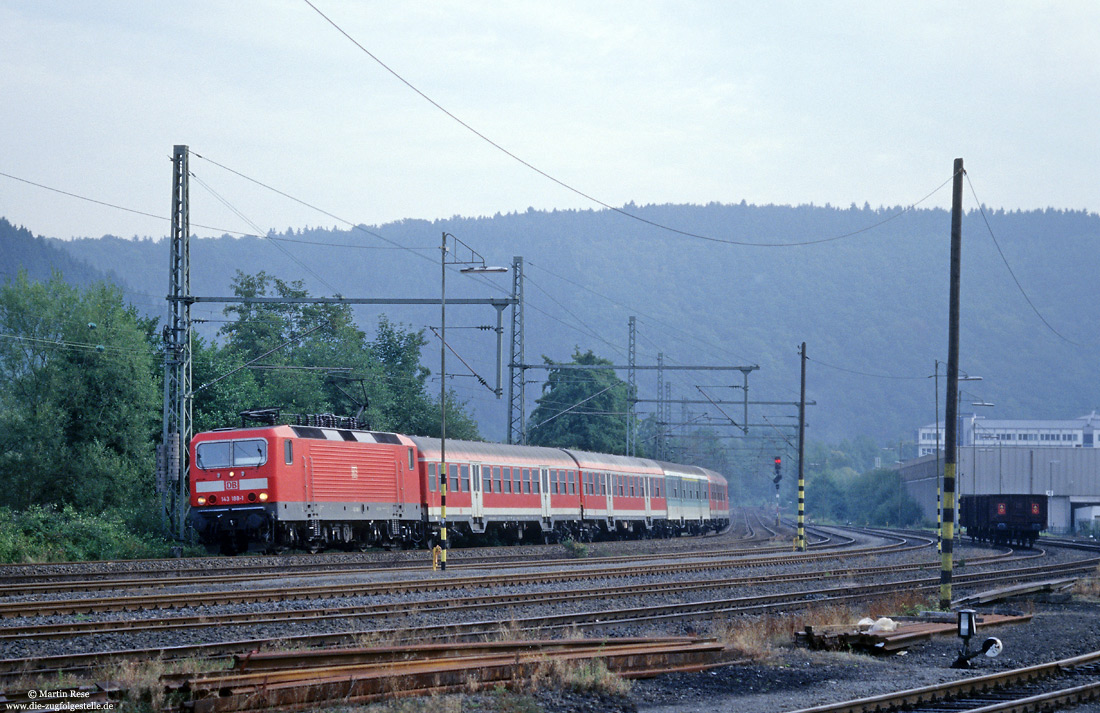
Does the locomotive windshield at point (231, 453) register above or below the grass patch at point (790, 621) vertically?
above

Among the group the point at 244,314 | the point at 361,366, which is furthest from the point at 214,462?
the point at 244,314

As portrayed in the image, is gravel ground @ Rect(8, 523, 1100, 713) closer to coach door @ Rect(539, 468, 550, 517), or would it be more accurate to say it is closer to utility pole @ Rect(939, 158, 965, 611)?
utility pole @ Rect(939, 158, 965, 611)

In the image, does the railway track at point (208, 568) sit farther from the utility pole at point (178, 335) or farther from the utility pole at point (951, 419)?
the utility pole at point (951, 419)

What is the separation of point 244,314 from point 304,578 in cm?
5999

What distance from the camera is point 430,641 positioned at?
14.6 metres

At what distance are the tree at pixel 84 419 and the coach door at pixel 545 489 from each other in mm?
14511

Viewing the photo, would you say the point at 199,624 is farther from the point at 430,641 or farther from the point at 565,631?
the point at 565,631

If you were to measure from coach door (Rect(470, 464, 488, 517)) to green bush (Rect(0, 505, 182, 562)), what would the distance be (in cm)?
1096

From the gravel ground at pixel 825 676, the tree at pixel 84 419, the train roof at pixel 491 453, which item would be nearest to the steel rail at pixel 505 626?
the gravel ground at pixel 825 676

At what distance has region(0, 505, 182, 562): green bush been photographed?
2764 centimetres

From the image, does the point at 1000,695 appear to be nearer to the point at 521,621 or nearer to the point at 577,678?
the point at 577,678

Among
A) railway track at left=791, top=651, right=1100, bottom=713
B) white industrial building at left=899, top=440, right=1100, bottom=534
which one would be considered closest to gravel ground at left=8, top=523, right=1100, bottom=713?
railway track at left=791, top=651, right=1100, bottom=713

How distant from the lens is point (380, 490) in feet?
111

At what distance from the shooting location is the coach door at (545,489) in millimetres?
44250
